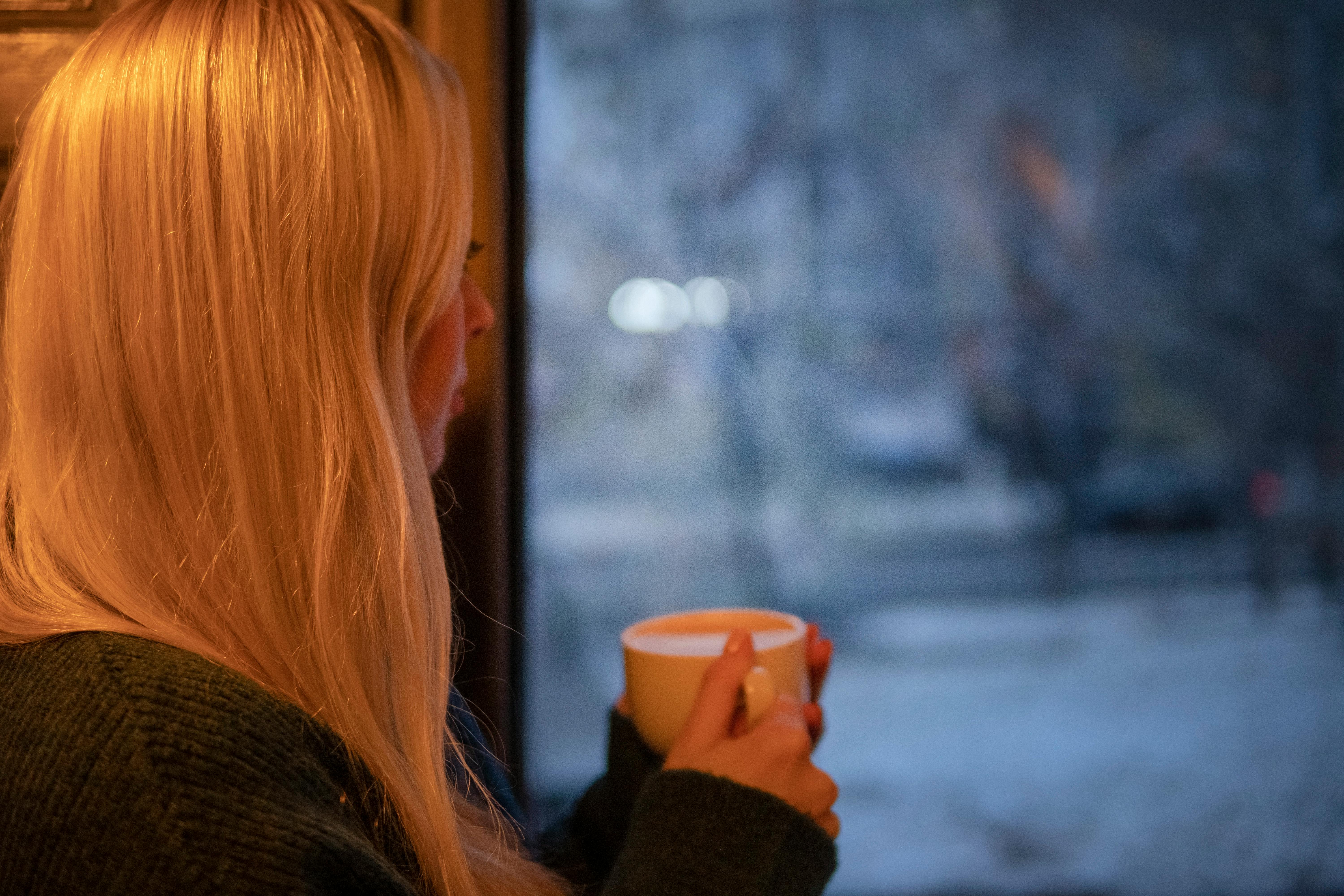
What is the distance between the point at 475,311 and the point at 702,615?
13.2 inches

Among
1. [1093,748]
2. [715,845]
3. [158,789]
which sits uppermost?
[158,789]

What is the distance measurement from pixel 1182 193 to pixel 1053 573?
551mm

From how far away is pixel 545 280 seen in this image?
1.11 m

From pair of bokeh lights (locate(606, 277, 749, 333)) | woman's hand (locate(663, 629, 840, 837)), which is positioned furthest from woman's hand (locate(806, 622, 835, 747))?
pair of bokeh lights (locate(606, 277, 749, 333))

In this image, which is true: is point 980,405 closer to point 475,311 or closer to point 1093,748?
point 1093,748

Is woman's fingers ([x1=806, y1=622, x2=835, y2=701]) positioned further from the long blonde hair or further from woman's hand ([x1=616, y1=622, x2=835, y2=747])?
the long blonde hair

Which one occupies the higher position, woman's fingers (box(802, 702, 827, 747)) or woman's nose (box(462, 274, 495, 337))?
woman's nose (box(462, 274, 495, 337))

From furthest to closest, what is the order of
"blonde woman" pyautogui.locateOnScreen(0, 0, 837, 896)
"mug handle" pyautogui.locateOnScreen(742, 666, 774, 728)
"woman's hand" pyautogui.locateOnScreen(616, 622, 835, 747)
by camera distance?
1. "woman's hand" pyautogui.locateOnScreen(616, 622, 835, 747)
2. "mug handle" pyautogui.locateOnScreen(742, 666, 774, 728)
3. "blonde woman" pyautogui.locateOnScreen(0, 0, 837, 896)

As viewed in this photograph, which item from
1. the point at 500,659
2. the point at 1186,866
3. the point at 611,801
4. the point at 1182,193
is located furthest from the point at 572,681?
the point at 1182,193

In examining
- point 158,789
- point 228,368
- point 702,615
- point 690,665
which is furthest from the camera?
point 702,615

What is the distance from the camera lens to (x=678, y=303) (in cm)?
117

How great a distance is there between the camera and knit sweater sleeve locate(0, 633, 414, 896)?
445 mm

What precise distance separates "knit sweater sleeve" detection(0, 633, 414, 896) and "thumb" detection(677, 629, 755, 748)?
0.75 ft

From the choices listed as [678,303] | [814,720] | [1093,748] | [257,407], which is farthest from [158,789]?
[1093,748]
